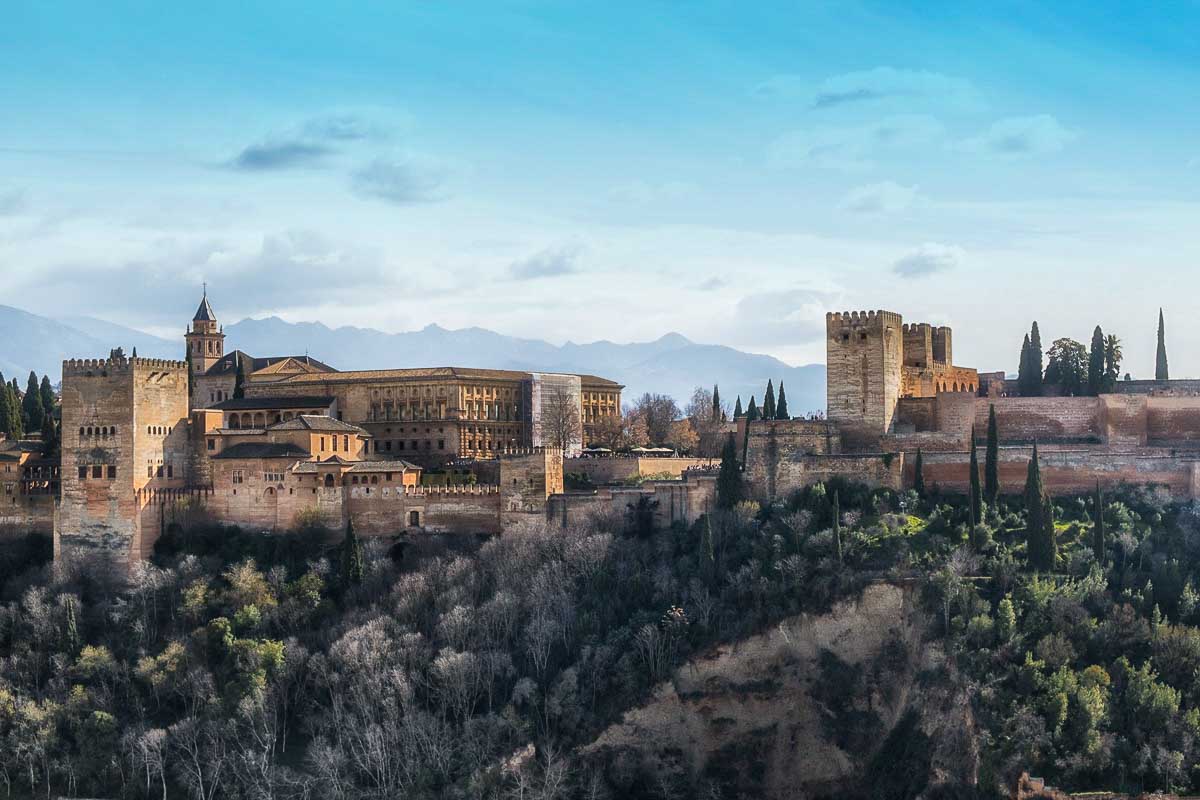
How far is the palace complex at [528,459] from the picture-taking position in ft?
187

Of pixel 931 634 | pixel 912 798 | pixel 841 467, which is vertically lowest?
pixel 912 798

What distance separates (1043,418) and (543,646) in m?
19.7

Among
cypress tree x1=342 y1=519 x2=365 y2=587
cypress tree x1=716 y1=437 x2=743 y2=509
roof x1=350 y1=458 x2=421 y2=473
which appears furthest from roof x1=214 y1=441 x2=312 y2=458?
cypress tree x1=716 y1=437 x2=743 y2=509

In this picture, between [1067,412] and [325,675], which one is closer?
[325,675]

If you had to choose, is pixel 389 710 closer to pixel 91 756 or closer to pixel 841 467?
pixel 91 756

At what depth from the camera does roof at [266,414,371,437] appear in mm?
62094

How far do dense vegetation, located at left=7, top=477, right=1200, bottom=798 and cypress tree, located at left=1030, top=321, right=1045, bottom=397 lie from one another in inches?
427

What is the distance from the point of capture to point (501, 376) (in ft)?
245

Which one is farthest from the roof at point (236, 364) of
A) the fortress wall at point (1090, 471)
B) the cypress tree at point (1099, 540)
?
the cypress tree at point (1099, 540)

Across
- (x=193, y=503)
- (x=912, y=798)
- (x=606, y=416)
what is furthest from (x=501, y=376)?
(x=912, y=798)

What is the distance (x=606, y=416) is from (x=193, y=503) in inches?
950

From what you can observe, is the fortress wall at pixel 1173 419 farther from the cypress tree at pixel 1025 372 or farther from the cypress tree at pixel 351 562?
the cypress tree at pixel 351 562

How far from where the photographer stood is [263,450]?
6125 centimetres

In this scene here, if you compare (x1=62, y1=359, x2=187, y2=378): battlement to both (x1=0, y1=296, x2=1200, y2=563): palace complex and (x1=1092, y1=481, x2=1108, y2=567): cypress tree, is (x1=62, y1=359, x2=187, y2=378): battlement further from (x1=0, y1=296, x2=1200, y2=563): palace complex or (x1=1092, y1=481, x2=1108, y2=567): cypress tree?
(x1=1092, y1=481, x2=1108, y2=567): cypress tree
